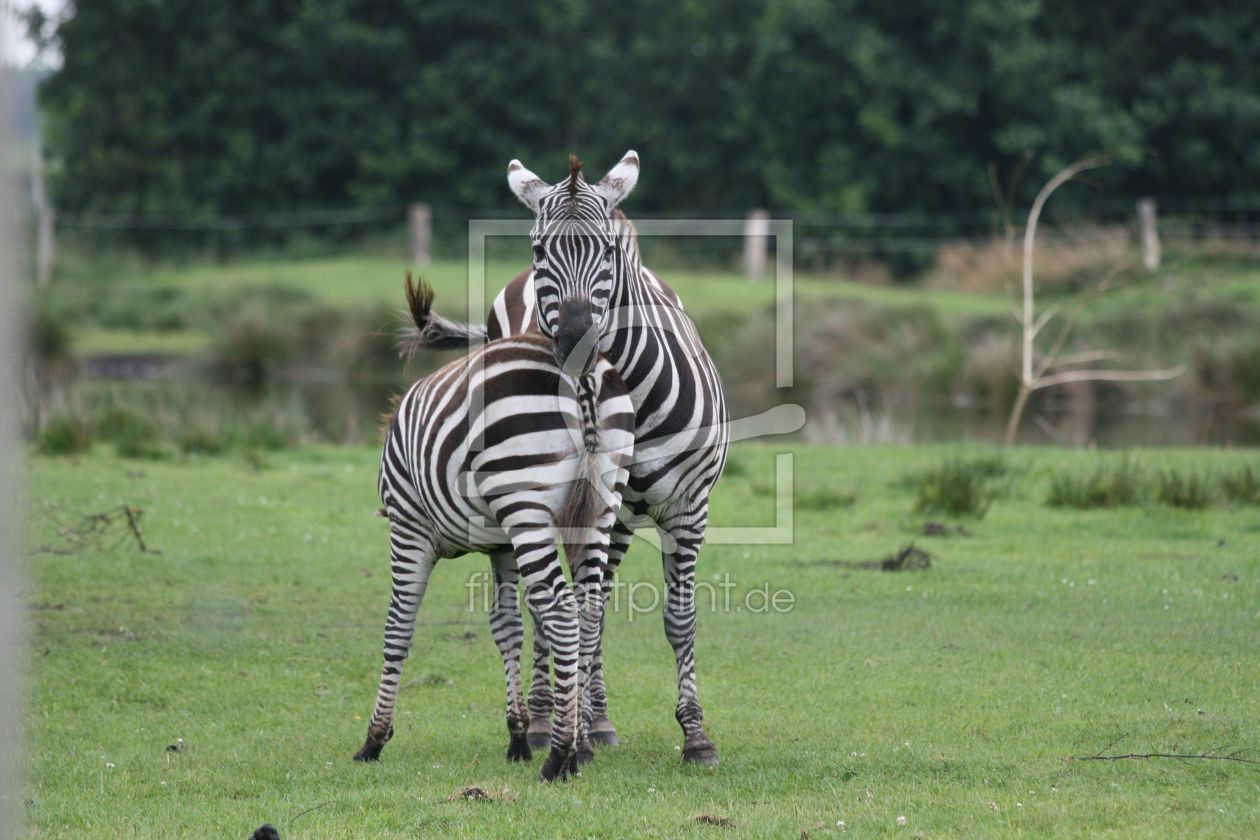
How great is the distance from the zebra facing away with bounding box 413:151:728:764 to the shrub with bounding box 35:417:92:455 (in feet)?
28.9

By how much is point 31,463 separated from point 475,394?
9203 millimetres

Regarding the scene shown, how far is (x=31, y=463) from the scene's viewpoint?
1314 centimetres

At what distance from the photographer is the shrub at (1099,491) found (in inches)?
461

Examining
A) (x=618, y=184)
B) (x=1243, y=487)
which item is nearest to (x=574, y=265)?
(x=618, y=184)

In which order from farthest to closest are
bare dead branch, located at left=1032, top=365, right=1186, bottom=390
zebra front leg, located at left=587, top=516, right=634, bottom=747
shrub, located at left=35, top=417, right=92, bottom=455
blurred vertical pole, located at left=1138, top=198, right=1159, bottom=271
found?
blurred vertical pole, located at left=1138, top=198, right=1159, bottom=271, bare dead branch, located at left=1032, top=365, right=1186, bottom=390, shrub, located at left=35, top=417, right=92, bottom=455, zebra front leg, located at left=587, top=516, right=634, bottom=747

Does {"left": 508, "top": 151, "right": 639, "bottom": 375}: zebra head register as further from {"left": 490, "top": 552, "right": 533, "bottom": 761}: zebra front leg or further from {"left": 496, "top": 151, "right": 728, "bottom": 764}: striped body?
{"left": 490, "top": 552, "right": 533, "bottom": 761}: zebra front leg

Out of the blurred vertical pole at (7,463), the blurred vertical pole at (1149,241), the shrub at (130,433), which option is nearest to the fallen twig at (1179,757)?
the blurred vertical pole at (7,463)

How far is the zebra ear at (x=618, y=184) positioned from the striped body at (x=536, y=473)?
67 cm

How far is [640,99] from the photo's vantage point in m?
39.2

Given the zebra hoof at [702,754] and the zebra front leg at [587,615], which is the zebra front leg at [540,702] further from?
the zebra hoof at [702,754]

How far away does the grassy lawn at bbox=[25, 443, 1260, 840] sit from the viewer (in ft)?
17.4

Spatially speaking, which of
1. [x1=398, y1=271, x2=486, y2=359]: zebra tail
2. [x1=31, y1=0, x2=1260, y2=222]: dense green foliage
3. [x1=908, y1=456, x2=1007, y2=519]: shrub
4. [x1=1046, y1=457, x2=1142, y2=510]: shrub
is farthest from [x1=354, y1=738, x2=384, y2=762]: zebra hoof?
[x1=31, y1=0, x2=1260, y2=222]: dense green foliage

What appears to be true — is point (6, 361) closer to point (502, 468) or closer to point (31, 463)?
point (502, 468)

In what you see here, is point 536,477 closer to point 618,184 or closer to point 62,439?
point 618,184
